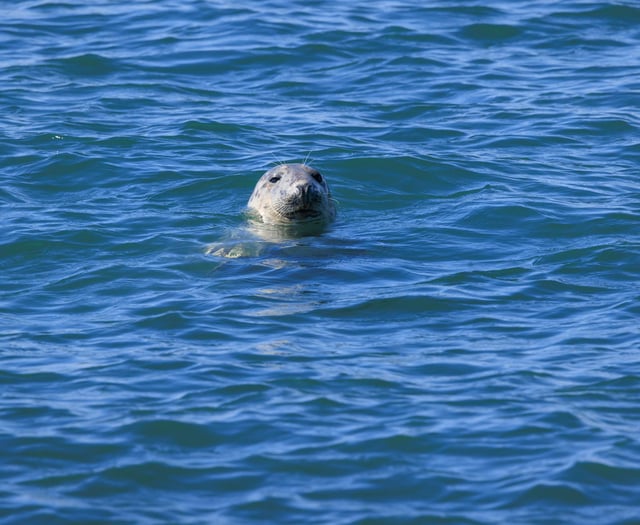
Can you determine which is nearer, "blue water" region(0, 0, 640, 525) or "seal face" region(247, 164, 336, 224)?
"blue water" region(0, 0, 640, 525)

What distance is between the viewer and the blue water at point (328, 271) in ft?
24.2

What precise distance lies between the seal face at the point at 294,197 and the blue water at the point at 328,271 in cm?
28

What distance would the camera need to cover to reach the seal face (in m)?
12.5

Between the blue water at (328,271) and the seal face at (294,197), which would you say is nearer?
the blue water at (328,271)

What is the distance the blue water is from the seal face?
283 millimetres

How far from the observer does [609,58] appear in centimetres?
1862

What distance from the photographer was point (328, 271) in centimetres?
1098

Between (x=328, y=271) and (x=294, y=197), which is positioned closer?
(x=328, y=271)

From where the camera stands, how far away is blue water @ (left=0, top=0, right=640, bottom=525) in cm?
737

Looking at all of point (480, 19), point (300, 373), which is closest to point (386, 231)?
point (300, 373)

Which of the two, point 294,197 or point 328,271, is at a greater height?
point 294,197

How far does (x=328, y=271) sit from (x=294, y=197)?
1.64m

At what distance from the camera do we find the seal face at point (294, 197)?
12.5m

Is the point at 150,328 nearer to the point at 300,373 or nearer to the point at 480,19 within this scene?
the point at 300,373
